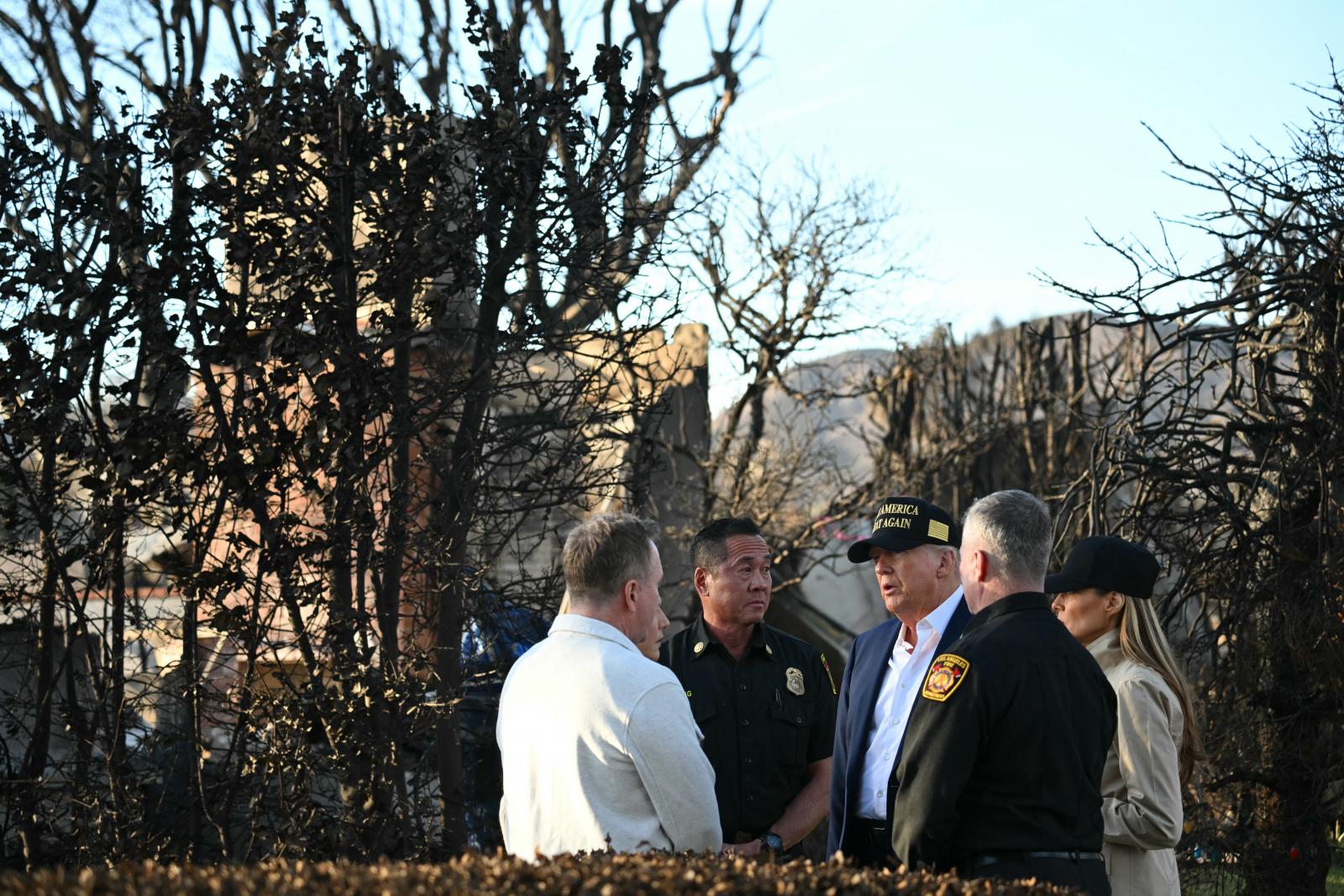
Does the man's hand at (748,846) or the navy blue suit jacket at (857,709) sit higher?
the navy blue suit jacket at (857,709)

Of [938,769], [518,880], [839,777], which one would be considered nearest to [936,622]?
[839,777]

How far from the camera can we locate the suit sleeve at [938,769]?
348cm

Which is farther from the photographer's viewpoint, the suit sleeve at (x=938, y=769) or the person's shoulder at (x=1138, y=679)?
the person's shoulder at (x=1138, y=679)

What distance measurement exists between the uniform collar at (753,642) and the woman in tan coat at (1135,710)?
1.13 m

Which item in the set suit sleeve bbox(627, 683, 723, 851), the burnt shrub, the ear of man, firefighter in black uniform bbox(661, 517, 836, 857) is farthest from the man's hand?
the burnt shrub

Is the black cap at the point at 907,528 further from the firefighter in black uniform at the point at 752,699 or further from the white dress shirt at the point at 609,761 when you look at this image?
the white dress shirt at the point at 609,761

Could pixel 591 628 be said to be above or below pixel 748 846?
above

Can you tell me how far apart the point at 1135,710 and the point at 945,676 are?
36.5 inches

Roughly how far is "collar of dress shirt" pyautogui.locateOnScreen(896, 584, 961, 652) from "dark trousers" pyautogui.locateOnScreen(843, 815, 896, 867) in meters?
0.59

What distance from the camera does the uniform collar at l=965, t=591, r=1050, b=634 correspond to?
12.2ft

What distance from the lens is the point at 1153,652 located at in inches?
171

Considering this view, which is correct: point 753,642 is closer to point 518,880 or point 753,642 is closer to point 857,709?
point 857,709

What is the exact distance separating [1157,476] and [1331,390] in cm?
86

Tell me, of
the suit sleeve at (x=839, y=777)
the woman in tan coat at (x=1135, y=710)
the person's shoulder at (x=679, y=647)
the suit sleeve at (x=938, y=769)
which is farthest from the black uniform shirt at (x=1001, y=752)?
the person's shoulder at (x=679, y=647)
